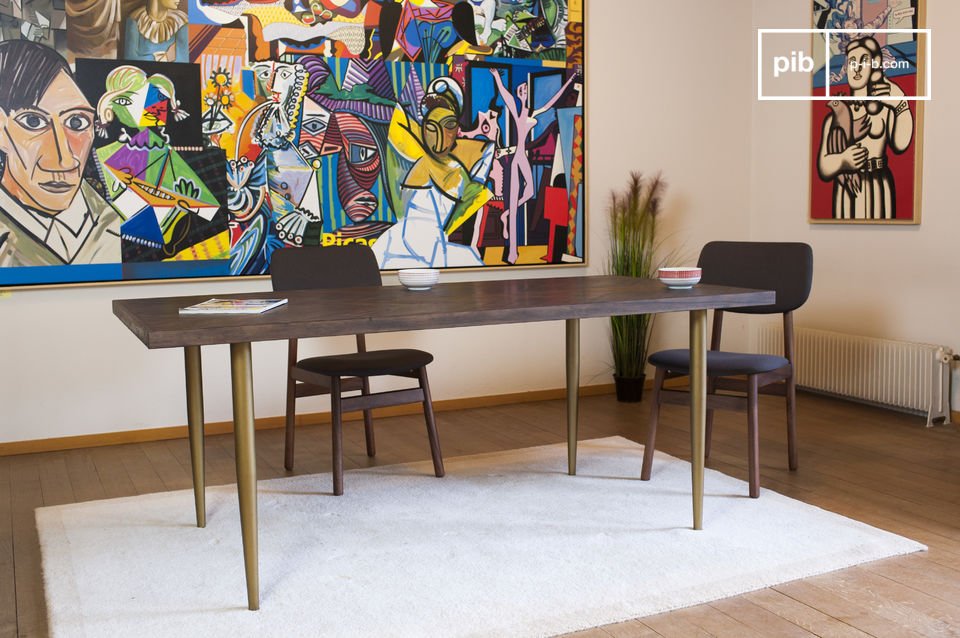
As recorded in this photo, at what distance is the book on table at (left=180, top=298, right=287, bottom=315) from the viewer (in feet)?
8.02

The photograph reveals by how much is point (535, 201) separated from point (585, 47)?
87 centimetres

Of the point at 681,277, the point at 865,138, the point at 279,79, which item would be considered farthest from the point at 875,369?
the point at 279,79

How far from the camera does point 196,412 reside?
2900 mm

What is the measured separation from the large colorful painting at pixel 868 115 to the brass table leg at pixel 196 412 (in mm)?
3421

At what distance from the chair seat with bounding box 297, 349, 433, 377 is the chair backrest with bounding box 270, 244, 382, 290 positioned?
325 millimetres

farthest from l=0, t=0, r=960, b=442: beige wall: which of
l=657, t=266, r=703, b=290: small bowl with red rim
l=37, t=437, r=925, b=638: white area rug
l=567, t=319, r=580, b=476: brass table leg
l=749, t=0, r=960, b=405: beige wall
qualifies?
l=657, t=266, r=703, b=290: small bowl with red rim

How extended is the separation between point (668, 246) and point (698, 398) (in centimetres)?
261

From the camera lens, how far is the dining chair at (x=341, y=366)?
3.32 meters

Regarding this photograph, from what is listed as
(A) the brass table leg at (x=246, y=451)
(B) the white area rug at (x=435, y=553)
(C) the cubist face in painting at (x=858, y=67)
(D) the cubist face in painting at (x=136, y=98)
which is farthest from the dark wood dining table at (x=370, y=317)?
(C) the cubist face in painting at (x=858, y=67)

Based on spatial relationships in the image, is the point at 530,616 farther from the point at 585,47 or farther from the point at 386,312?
the point at 585,47

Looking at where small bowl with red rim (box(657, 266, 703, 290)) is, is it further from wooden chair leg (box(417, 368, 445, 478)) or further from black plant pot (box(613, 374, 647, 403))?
black plant pot (box(613, 374, 647, 403))

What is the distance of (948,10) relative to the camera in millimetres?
4324

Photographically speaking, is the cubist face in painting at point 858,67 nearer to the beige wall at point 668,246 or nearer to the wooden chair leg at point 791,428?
the beige wall at point 668,246

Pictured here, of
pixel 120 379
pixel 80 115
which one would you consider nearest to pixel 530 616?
pixel 120 379
